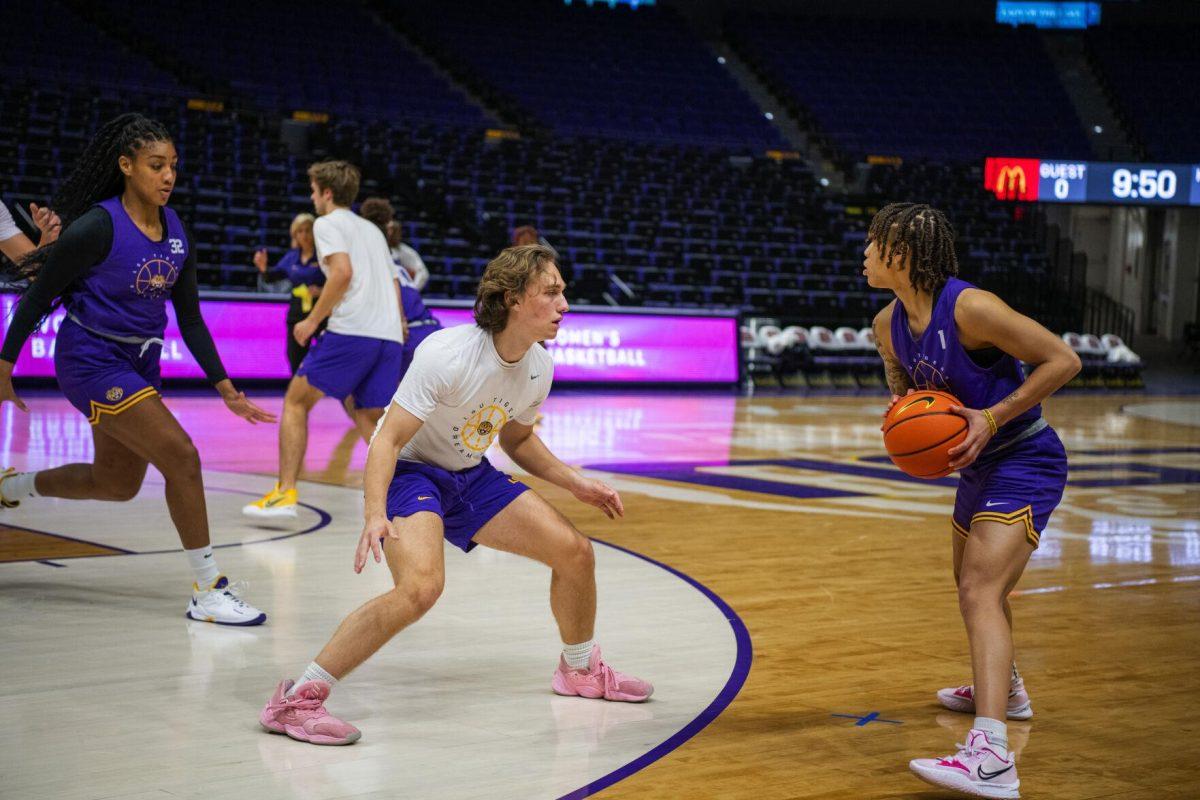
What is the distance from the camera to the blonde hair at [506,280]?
12.0ft

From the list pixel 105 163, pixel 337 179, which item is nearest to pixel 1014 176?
pixel 337 179

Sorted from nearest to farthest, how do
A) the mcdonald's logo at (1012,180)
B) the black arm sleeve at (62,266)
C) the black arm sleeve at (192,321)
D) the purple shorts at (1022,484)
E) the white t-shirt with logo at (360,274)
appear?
the purple shorts at (1022,484) < the black arm sleeve at (62,266) < the black arm sleeve at (192,321) < the white t-shirt with logo at (360,274) < the mcdonald's logo at (1012,180)

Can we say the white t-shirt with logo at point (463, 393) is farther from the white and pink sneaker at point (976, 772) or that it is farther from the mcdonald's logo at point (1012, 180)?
the mcdonald's logo at point (1012, 180)

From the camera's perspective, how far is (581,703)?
3.84 meters

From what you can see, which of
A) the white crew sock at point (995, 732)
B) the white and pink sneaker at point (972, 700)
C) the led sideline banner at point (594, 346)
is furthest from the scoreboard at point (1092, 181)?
the white crew sock at point (995, 732)

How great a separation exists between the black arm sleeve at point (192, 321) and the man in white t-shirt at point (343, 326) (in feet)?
5.08

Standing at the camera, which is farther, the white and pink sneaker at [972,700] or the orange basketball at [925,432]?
the white and pink sneaker at [972,700]

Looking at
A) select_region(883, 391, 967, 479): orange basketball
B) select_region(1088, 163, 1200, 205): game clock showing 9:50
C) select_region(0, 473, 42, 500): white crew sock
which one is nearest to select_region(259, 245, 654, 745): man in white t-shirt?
select_region(883, 391, 967, 479): orange basketball

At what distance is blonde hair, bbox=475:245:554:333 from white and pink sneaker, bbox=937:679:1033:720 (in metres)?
1.62

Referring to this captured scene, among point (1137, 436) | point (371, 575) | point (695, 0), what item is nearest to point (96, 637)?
point (371, 575)

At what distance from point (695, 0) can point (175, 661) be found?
91.6 feet

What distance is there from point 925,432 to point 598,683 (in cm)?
116

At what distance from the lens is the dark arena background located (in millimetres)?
3529

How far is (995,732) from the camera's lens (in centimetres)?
316
